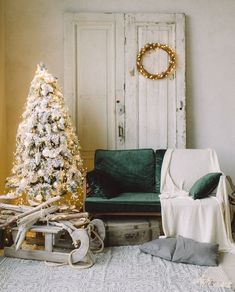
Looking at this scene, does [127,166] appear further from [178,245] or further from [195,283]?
[195,283]

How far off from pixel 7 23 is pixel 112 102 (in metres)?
1.75

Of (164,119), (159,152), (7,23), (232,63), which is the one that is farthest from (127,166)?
(7,23)

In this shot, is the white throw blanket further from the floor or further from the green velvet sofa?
the green velvet sofa

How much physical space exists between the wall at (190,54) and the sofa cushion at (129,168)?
3.04 ft

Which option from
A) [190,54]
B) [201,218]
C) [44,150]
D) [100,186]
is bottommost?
[201,218]

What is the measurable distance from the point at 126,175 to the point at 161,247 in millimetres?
1322

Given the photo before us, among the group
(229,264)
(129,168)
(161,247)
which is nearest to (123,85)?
(129,168)

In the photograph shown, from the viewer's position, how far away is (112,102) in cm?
577

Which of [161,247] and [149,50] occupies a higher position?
[149,50]

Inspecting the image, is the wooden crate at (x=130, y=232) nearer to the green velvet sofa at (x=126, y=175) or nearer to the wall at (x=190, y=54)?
the green velvet sofa at (x=126, y=175)

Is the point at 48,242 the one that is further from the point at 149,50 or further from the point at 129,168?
the point at 149,50

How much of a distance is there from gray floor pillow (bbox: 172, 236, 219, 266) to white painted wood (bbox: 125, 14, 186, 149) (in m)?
1.93

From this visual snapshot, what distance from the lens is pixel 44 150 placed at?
493cm

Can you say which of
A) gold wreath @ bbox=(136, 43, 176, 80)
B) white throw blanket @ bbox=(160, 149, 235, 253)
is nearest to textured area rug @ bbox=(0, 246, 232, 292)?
white throw blanket @ bbox=(160, 149, 235, 253)
